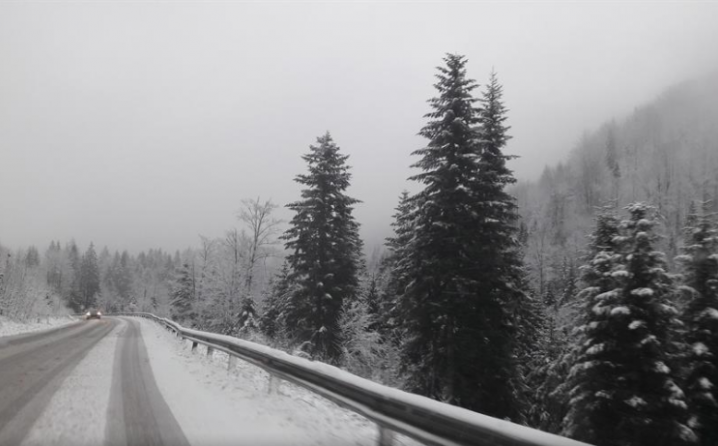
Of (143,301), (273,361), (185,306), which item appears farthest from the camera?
(143,301)

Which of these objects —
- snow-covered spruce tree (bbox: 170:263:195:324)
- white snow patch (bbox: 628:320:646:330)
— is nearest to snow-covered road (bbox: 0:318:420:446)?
white snow patch (bbox: 628:320:646:330)

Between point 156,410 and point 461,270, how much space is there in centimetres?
1220

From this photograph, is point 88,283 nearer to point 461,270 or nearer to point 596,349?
point 461,270

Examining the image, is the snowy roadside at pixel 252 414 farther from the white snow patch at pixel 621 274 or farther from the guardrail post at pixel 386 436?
the white snow patch at pixel 621 274

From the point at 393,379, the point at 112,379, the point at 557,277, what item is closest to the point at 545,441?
the point at 112,379

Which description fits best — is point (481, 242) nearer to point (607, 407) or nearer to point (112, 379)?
point (607, 407)

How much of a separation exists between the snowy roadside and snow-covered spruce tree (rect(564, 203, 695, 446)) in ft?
37.6

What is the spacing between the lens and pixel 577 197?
448ft

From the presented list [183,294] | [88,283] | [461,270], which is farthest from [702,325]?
[88,283]

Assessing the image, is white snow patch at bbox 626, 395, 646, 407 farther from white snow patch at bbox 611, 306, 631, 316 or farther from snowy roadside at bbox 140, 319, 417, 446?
snowy roadside at bbox 140, 319, 417, 446

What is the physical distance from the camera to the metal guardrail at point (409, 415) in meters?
3.54

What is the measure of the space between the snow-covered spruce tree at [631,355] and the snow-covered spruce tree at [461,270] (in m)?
2.58

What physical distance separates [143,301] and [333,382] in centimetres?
10178

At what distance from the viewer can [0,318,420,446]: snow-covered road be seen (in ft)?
16.8
